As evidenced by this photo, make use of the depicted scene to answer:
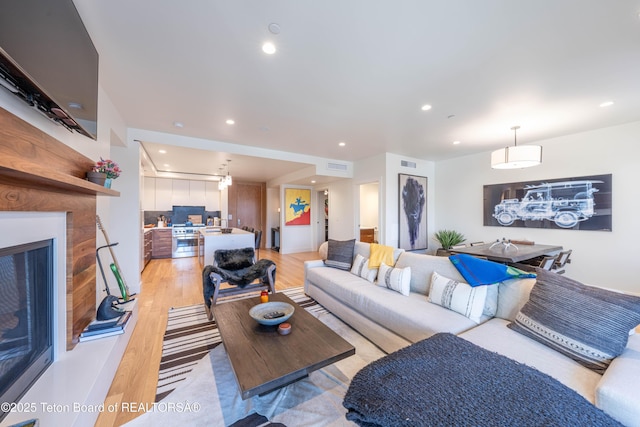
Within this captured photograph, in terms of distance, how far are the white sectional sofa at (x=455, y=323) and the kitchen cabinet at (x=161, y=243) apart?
4.97 meters

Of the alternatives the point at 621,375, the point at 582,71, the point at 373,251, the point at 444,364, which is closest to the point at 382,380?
the point at 444,364

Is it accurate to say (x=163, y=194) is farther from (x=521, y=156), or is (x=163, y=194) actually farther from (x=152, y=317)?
(x=521, y=156)

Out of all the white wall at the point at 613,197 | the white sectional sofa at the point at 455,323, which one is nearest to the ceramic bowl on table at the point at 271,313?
the white sectional sofa at the point at 455,323

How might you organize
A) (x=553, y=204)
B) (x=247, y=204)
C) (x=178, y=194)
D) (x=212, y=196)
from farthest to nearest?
(x=247, y=204) → (x=212, y=196) → (x=178, y=194) → (x=553, y=204)

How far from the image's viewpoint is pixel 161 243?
20.9 feet

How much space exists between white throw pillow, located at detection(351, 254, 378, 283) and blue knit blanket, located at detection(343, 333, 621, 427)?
1666 millimetres

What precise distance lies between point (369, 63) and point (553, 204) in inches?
184

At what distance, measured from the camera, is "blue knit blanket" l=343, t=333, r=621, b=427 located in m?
0.89

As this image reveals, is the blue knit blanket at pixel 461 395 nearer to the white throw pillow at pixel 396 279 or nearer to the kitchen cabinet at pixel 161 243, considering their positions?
the white throw pillow at pixel 396 279

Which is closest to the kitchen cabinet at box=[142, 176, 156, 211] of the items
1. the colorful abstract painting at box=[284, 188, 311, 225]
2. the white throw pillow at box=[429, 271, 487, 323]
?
the colorful abstract painting at box=[284, 188, 311, 225]

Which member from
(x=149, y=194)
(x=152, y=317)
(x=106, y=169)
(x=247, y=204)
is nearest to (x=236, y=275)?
(x=152, y=317)

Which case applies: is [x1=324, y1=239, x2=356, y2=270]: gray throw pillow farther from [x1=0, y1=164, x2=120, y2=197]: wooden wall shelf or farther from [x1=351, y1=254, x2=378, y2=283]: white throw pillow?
[x1=0, y1=164, x2=120, y2=197]: wooden wall shelf

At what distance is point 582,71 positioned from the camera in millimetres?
2273

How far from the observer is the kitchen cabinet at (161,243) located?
6309mm
